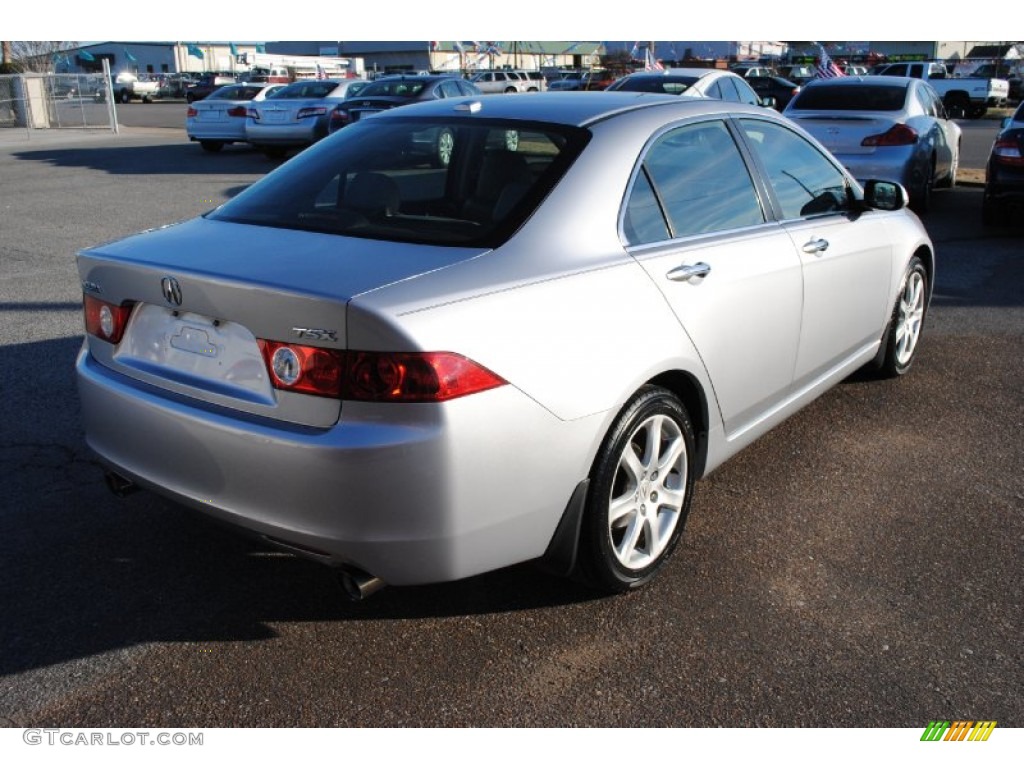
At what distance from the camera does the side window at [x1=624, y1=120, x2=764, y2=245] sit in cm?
346

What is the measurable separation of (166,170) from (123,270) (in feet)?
49.7

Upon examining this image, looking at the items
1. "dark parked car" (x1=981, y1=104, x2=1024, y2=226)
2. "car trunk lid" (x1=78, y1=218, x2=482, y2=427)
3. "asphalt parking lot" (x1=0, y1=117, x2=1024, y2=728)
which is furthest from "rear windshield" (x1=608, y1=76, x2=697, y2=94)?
"car trunk lid" (x1=78, y1=218, x2=482, y2=427)

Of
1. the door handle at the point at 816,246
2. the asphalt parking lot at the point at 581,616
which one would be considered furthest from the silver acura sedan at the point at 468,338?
the asphalt parking lot at the point at 581,616

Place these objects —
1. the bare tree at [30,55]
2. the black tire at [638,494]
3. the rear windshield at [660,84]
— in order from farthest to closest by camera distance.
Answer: the bare tree at [30,55] → the rear windshield at [660,84] → the black tire at [638,494]

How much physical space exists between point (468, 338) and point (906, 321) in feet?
12.4

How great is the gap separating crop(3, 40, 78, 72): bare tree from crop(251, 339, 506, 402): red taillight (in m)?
43.3

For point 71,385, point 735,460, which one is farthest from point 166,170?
point 735,460

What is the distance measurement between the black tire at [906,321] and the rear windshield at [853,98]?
6.44 m

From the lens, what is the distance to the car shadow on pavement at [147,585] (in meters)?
3.11

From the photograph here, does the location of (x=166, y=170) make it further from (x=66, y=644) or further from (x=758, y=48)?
(x=758, y=48)

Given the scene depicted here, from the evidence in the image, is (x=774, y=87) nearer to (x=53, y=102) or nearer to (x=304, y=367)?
(x=53, y=102)

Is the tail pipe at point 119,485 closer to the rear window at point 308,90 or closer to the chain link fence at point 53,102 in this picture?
the rear window at point 308,90

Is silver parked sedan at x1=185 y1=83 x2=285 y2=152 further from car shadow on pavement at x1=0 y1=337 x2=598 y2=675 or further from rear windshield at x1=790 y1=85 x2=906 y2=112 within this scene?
car shadow on pavement at x1=0 y1=337 x2=598 y2=675

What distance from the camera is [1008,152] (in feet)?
33.3
